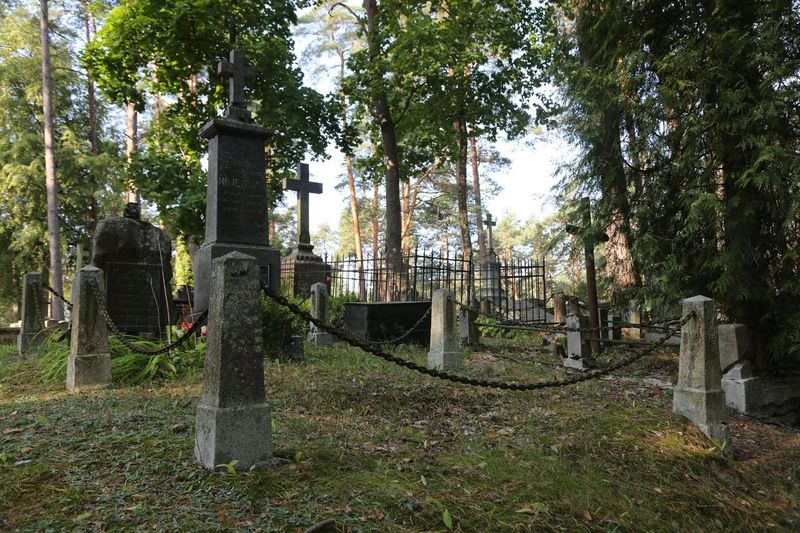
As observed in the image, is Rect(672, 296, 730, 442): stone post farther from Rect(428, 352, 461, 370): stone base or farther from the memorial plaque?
the memorial plaque

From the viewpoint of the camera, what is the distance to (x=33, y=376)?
604cm

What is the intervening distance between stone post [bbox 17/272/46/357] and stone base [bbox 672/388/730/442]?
30.6 feet

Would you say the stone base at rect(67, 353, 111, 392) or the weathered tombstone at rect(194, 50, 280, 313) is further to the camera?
the weathered tombstone at rect(194, 50, 280, 313)

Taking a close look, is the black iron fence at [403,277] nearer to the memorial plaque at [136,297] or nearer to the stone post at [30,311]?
the memorial plaque at [136,297]

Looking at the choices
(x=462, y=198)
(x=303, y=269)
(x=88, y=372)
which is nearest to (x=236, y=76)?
(x=88, y=372)

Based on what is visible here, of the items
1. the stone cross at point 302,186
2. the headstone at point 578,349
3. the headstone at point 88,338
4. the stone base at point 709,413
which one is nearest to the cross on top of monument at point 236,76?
the headstone at point 88,338

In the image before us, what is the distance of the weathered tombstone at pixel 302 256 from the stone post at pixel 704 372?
11066mm

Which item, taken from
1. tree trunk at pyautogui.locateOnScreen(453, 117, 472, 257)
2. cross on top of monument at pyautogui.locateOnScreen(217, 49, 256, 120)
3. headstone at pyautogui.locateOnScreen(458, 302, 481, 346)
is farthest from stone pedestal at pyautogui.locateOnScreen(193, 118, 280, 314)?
tree trunk at pyautogui.locateOnScreen(453, 117, 472, 257)

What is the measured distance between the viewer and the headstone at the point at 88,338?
207 inches

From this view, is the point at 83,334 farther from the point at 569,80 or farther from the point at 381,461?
Answer: the point at 569,80

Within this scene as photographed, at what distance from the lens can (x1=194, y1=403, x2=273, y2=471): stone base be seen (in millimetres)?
2979

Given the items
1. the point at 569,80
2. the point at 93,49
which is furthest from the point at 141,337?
the point at 93,49

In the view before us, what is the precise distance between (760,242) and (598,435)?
12.5 ft

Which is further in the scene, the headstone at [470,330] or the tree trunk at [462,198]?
the tree trunk at [462,198]
